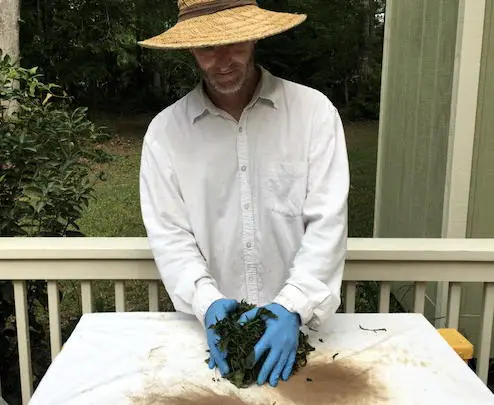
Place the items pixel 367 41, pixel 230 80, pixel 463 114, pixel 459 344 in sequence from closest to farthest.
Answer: pixel 230 80
pixel 459 344
pixel 463 114
pixel 367 41

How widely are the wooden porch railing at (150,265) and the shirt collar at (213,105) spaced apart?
0.60 metres

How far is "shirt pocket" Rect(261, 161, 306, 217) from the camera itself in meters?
1.86

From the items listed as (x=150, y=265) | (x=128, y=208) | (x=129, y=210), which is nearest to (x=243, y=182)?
(x=150, y=265)

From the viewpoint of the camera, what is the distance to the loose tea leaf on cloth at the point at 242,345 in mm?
1541

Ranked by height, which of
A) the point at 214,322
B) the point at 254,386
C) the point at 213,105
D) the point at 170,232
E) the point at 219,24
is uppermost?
the point at 219,24

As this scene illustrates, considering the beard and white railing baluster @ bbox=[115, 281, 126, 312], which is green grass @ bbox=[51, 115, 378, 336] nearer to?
white railing baluster @ bbox=[115, 281, 126, 312]

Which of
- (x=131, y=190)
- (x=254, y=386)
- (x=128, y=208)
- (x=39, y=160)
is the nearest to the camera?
(x=254, y=386)

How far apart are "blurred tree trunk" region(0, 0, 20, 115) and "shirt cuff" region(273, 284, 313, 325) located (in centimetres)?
459

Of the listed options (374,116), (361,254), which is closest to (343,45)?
(374,116)

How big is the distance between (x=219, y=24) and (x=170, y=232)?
2.11 feet

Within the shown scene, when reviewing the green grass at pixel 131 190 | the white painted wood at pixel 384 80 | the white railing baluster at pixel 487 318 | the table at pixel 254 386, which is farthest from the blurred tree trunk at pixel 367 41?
the table at pixel 254 386

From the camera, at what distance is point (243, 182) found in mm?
1884

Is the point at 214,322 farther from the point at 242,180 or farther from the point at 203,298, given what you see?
the point at 242,180

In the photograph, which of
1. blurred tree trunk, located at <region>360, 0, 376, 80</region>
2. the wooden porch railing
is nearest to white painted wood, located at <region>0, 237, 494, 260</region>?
the wooden porch railing
